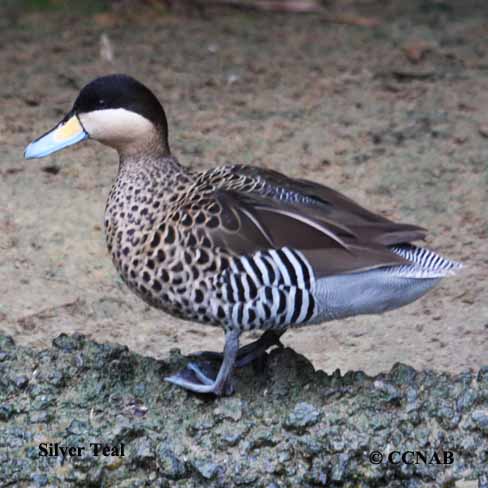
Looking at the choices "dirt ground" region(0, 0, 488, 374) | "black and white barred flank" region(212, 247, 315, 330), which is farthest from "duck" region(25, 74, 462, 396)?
"dirt ground" region(0, 0, 488, 374)

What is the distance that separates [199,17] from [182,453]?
422 centimetres

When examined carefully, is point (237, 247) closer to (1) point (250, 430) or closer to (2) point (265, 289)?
(2) point (265, 289)

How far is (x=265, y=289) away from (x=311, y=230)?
24 cm

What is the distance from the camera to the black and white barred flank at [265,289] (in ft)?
12.4

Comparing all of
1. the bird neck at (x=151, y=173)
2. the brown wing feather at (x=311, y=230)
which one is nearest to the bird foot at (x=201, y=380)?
the brown wing feather at (x=311, y=230)

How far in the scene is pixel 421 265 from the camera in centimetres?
388

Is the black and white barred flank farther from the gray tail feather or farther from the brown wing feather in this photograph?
the gray tail feather

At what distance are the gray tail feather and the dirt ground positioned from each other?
71 centimetres

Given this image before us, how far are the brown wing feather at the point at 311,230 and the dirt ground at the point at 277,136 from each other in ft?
2.53

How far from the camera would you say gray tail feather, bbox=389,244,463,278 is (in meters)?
3.85

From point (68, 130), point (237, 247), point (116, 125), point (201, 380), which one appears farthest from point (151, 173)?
point (201, 380)

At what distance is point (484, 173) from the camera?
5840mm

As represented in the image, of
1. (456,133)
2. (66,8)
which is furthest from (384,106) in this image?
(66,8)

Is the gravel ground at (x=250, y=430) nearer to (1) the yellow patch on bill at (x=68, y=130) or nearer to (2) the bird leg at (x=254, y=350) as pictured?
(2) the bird leg at (x=254, y=350)
